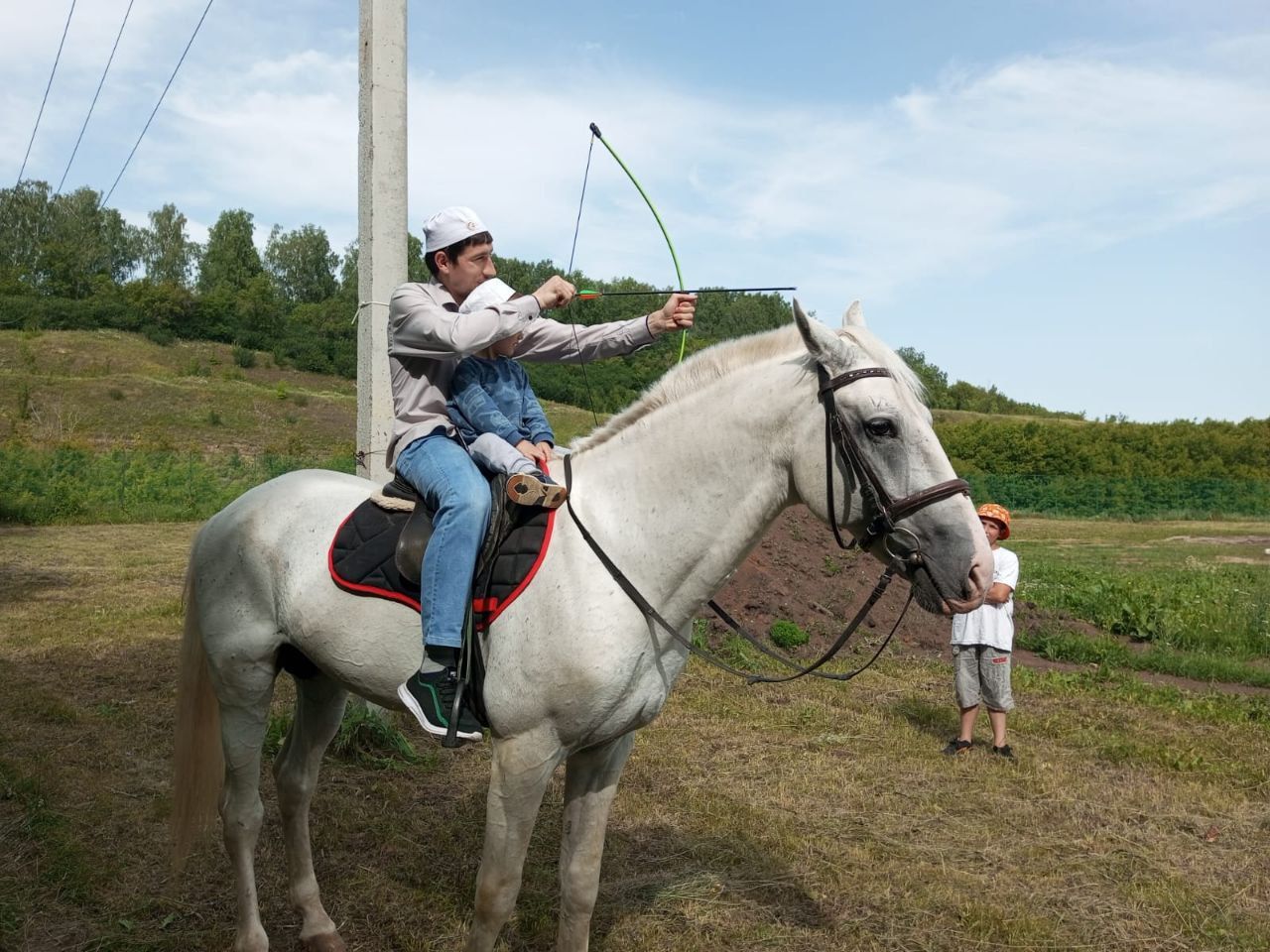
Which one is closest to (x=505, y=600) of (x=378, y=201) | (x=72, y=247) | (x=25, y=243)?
(x=378, y=201)

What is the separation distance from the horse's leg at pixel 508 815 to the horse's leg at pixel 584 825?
256 mm

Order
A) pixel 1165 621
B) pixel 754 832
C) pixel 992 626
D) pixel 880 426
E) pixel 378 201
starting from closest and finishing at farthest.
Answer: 1. pixel 880 426
2. pixel 754 832
3. pixel 378 201
4. pixel 992 626
5. pixel 1165 621

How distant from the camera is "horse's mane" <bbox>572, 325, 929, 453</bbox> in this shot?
2.88m

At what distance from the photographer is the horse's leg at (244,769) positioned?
153 inches

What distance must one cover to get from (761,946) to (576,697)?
1.95m

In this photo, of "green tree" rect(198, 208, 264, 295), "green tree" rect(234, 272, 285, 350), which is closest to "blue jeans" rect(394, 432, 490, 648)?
"green tree" rect(234, 272, 285, 350)

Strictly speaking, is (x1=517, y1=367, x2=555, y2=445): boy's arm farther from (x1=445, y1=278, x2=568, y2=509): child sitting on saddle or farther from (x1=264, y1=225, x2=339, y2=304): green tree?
(x1=264, y1=225, x2=339, y2=304): green tree

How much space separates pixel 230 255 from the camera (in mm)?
89062

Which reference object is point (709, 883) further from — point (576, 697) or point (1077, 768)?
point (1077, 768)

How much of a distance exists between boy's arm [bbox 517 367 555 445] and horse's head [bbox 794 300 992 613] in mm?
1112

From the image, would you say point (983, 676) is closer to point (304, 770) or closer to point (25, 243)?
point (304, 770)

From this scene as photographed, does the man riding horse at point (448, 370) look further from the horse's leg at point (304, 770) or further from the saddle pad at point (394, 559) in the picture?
the horse's leg at point (304, 770)

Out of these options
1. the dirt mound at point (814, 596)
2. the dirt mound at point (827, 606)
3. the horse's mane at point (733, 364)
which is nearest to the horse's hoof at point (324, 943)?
the horse's mane at point (733, 364)

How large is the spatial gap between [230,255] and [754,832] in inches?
3762
